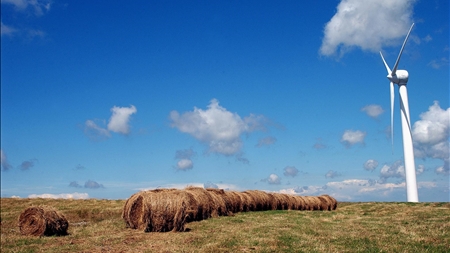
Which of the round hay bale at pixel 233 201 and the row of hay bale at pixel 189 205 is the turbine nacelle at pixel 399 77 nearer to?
the row of hay bale at pixel 189 205

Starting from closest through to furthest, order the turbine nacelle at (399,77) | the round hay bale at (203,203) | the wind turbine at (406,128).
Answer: the round hay bale at (203,203), the wind turbine at (406,128), the turbine nacelle at (399,77)

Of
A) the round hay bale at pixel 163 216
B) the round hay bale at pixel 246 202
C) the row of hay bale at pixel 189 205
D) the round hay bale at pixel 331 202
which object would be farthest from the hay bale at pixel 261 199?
the round hay bale at pixel 163 216

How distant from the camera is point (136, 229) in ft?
53.6

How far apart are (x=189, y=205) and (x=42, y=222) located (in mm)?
5884

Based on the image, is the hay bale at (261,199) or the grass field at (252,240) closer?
the grass field at (252,240)

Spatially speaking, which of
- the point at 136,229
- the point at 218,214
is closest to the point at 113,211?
the point at 218,214

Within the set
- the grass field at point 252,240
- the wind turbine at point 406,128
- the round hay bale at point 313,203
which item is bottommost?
the grass field at point 252,240

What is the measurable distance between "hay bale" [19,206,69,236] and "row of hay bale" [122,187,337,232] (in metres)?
2.49

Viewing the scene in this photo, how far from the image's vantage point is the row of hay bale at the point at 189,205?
15.3 m

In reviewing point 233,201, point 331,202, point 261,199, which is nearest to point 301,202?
point 331,202

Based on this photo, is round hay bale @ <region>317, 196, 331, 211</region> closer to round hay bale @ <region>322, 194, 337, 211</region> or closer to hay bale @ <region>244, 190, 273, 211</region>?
round hay bale @ <region>322, 194, 337, 211</region>

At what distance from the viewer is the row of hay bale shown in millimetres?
15320

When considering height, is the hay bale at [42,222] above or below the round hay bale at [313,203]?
below

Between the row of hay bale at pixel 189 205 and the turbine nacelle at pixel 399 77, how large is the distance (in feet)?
54.8
